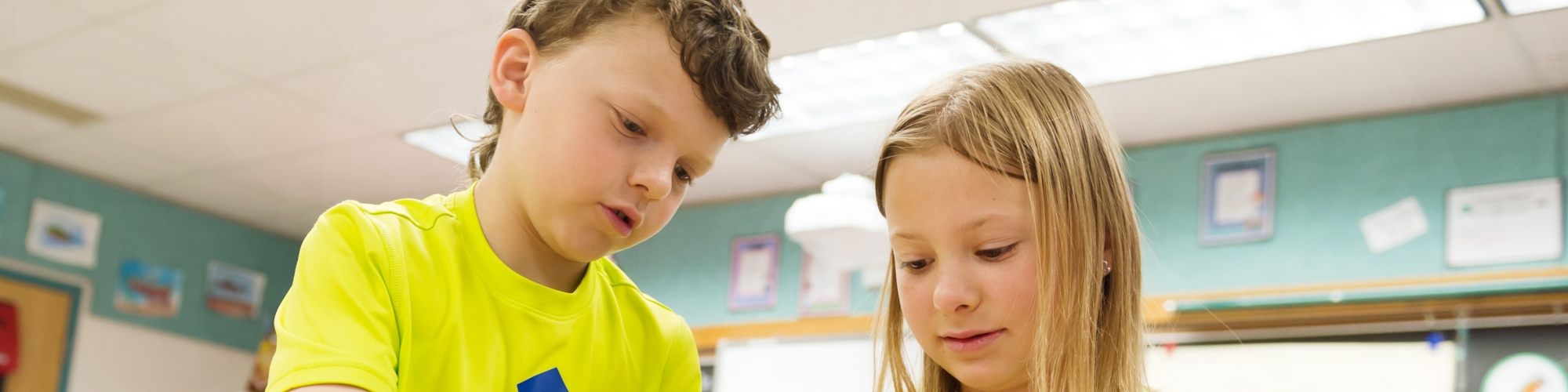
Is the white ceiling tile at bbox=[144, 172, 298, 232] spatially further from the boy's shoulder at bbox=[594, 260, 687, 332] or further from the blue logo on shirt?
the blue logo on shirt

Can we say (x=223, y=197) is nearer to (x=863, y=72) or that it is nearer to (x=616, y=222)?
(x=863, y=72)

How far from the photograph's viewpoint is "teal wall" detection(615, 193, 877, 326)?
325 centimetres

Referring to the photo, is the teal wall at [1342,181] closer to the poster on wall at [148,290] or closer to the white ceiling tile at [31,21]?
the white ceiling tile at [31,21]

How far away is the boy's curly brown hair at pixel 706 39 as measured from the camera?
2.78 feet

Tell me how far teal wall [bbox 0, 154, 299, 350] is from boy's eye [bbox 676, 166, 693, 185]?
3433 mm

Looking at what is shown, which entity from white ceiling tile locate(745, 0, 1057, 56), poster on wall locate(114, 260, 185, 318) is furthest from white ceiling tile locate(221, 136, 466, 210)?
white ceiling tile locate(745, 0, 1057, 56)

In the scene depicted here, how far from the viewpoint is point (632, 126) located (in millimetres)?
821

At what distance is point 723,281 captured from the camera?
3375 mm

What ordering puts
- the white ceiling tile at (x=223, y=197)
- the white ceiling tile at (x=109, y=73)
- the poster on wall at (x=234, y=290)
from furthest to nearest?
the poster on wall at (x=234, y=290)
the white ceiling tile at (x=223, y=197)
the white ceiling tile at (x=109, y=73)

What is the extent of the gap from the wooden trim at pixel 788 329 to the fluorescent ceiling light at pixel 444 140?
0.76 metres

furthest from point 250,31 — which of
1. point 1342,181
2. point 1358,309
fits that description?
point 1342,181

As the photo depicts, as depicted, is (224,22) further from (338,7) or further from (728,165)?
(728,165)

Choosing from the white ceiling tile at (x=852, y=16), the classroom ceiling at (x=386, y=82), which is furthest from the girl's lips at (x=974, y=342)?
the white ceiling tile at (x=852, y=16)

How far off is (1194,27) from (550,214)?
1546mm
